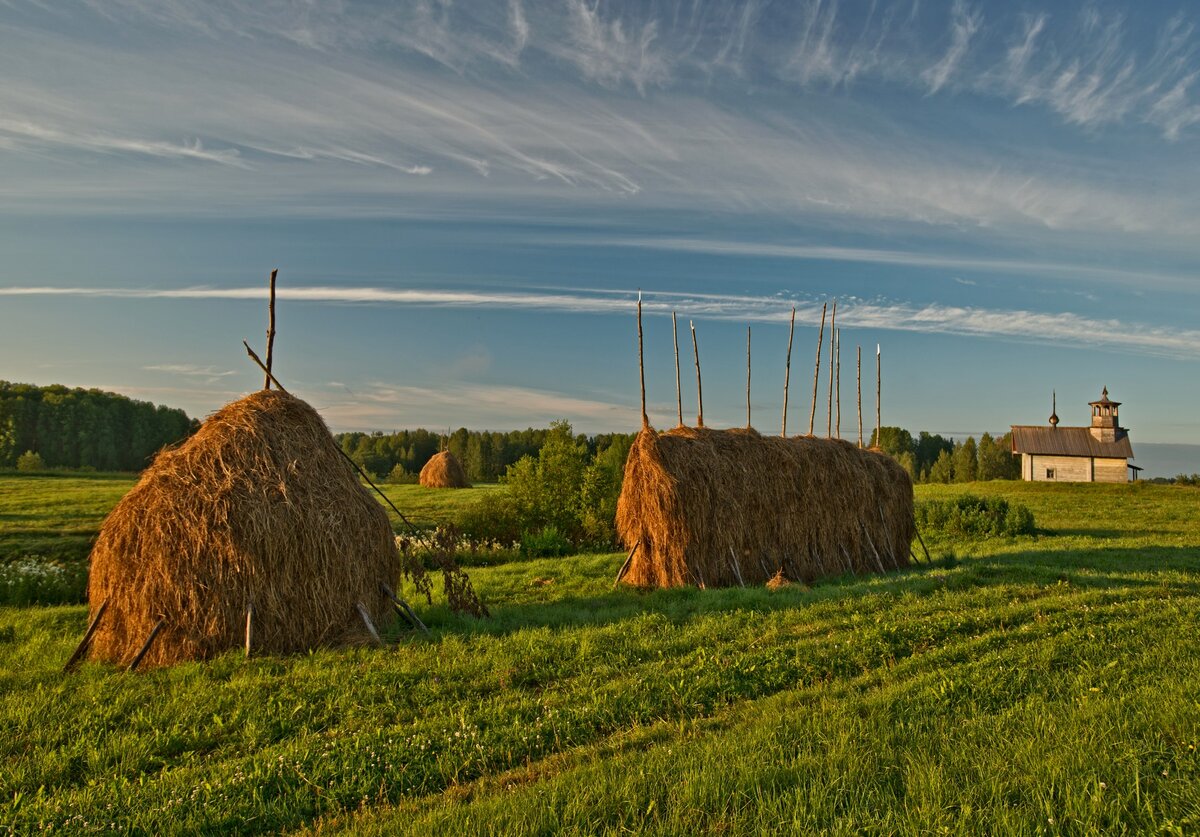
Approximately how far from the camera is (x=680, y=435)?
54.9 feet

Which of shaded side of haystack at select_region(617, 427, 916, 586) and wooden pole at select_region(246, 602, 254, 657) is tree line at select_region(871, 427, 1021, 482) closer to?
shaded side of haystack at select_region(617, 427, 916, 586)

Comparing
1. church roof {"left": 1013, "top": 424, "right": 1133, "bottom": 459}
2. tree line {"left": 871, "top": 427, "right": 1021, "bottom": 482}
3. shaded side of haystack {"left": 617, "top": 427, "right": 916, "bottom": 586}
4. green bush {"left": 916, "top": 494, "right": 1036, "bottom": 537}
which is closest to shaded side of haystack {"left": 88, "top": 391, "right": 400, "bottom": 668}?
shaded side of haystack {"left": 617, "top": 427, "right": 916, "bottom": 586}

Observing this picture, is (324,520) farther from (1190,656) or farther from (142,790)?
(1190,656)

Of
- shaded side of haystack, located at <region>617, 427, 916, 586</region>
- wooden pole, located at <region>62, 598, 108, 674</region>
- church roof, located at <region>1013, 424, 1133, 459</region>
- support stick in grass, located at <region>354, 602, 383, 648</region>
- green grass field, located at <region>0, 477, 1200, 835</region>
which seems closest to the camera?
green grass field, located at <region>0, 477, 1200, 835</region>

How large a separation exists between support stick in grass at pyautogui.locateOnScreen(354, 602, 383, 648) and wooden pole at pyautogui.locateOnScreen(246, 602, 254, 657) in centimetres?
141

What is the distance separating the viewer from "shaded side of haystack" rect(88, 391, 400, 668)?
9445 millimetres

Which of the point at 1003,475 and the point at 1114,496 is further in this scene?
the point at 1003,475

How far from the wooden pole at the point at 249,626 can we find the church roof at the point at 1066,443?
70677 mm

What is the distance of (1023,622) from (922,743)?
236 inches

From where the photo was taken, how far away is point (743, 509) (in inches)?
654

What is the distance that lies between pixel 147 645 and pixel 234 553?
1557mm

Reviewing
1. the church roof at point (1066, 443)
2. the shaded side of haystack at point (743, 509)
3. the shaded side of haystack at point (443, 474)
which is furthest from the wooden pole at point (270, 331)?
the church roof at point (1066, 443)

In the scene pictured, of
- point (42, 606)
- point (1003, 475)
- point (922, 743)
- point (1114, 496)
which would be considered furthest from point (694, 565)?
point (1003, 475)

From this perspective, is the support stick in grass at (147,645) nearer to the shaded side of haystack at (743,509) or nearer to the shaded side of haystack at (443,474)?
the shaded side of haystack at (743,509)
